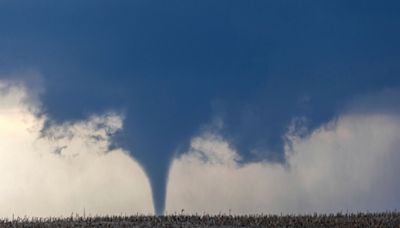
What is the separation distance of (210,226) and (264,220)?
4539 mm

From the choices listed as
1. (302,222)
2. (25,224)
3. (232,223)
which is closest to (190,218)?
(232,223)

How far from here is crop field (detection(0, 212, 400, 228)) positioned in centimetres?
4256

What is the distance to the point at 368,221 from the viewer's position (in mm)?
46344

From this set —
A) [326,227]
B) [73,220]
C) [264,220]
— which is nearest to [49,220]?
[73,220]

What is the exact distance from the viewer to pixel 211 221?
44219 millimetres

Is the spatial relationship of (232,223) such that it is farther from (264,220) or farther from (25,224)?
(25,224)

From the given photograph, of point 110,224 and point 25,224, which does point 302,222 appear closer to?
point 110,224

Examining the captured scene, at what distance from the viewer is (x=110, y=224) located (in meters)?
42.4

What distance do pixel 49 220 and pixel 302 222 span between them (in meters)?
13.5

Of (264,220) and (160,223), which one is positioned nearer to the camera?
(160,223)

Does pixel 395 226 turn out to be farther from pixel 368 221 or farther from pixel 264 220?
pixel 264 220

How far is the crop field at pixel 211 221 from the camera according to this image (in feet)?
140

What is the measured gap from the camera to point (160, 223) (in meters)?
42.8

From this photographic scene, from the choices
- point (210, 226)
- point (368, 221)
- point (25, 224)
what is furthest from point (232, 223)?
point (25, 224)
